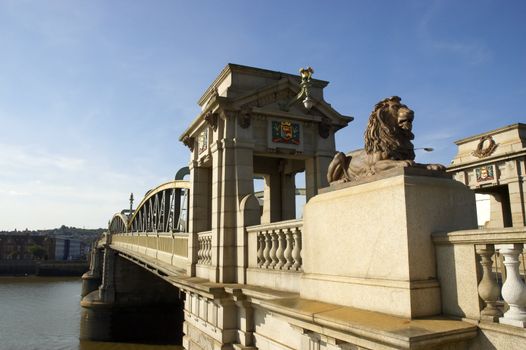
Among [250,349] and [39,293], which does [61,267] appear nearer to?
[39,293]

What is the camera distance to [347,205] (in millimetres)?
5254

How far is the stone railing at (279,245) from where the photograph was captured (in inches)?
276

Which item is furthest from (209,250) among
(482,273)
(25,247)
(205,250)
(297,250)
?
(25,247)

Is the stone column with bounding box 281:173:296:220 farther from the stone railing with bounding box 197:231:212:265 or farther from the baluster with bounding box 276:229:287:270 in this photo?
the baluster with bounding box 276:229:287:270

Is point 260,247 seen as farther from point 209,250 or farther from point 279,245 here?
point 209,250

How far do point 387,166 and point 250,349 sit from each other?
5125 millimetres

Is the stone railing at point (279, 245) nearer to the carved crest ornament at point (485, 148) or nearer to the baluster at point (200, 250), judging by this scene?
the baluster at point (200, 250)

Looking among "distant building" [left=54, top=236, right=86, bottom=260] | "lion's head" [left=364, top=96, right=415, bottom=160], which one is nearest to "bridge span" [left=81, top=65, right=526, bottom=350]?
"lion's head" [left=364, top=96, right=415, bottom=160]

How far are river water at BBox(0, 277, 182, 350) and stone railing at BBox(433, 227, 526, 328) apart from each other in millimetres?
25746

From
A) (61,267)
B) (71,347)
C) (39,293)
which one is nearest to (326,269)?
(71,347)

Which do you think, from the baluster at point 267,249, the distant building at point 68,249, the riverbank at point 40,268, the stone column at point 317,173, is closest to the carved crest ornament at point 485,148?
the stone column at point 317,173

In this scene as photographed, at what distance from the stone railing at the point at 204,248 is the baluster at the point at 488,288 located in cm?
773

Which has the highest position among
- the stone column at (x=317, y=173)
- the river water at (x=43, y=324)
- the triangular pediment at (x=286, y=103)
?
the triangular pediment at (x=286, y=103)

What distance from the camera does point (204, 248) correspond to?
1127cm
